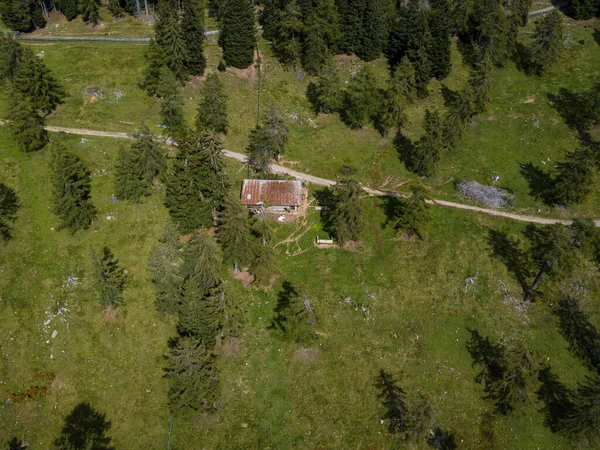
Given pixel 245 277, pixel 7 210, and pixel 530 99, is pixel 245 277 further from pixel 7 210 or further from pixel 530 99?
pixel 530 99

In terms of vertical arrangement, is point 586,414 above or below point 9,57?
below

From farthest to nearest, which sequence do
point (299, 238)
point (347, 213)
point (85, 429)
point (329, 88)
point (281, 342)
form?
point (329, 88)
point (299, 238)
point (347, 213)
point (281, 342)
point (85, 429)

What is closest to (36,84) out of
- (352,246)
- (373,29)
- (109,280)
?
(109,280)

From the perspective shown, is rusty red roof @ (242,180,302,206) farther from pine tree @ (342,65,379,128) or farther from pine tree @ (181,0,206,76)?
pine tree @ (181,0,206,76)

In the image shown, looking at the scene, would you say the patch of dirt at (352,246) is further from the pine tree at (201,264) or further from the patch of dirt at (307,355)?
the pine tree at (201,264)

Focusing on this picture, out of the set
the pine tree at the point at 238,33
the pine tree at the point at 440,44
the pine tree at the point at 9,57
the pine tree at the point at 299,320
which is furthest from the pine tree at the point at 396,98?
the pine tree at the point at 9,57
